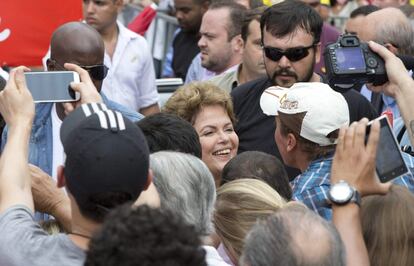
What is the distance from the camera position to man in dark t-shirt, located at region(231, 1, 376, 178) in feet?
21.2

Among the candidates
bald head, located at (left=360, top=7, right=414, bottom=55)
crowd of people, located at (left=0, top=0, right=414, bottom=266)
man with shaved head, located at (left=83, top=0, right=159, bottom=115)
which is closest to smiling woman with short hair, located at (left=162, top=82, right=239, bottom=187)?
crowd of people, located at (left=0, top=0, right=414, bottom=266)

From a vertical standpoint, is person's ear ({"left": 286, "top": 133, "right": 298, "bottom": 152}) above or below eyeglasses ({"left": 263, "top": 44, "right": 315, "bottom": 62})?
above

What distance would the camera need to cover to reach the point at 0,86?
213 inches

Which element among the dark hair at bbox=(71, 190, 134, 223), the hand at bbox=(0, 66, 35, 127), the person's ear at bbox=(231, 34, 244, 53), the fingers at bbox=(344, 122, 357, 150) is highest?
the hand at bbox=(0, 66, 35, 127)

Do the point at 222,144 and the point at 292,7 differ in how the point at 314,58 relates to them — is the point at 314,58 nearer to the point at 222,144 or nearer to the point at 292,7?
the point at 292,7

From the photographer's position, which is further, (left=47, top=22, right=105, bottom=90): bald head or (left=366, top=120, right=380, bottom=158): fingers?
(left=47, top=22, right=105, bottom=90): bald head

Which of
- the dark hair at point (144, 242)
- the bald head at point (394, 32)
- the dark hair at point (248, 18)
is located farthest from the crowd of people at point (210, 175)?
the dark hair at point (248, 18)

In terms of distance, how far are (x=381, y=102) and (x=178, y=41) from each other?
3524 millimetres

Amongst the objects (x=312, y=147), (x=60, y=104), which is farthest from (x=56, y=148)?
(x=312, y=147)

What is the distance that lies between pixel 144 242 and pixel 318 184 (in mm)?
2055

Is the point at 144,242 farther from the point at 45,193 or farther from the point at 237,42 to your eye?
the point at 237,42

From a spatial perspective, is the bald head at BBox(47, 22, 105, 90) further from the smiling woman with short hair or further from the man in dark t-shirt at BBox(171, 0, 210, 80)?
the man in dark t-shirt at BBox(171, 0, 210, 80)

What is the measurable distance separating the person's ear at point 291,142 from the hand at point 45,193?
4.44 ft

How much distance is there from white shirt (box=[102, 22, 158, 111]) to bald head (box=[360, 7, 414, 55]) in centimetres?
174
